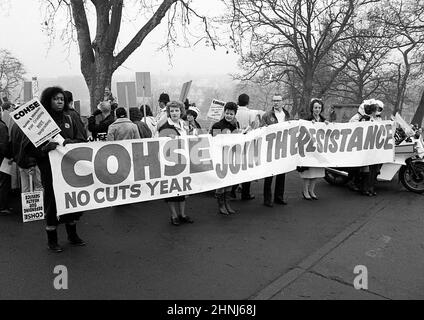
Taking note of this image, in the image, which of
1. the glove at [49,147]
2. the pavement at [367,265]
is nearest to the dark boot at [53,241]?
the glove at [49,147]

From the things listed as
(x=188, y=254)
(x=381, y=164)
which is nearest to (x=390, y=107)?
(x=381, y=164)

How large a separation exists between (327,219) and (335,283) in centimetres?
226

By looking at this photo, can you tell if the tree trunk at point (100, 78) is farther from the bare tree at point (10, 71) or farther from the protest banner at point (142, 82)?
the bare tree at point (10, 71)

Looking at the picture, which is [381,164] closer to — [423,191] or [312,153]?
[423,191]

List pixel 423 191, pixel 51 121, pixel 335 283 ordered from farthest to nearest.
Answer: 1. pixel 423 191
2. pixel 51 121
3. pixel 335 283

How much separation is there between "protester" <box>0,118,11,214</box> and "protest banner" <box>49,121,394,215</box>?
209cm

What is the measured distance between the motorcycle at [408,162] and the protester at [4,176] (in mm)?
6491

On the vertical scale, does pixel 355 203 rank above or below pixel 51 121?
below

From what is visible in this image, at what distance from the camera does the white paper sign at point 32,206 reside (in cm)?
543

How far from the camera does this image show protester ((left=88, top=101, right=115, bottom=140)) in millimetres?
7477

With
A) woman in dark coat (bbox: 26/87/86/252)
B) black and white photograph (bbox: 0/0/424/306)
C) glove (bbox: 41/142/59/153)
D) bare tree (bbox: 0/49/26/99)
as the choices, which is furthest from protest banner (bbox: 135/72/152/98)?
bare tree (bbox: 0/49/26/99)

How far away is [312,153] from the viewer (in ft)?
23.6

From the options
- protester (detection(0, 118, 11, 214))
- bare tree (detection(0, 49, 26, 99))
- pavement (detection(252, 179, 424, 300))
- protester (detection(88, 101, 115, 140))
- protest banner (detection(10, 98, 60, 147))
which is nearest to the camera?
pavement (detection(252, 179, 424, 300))

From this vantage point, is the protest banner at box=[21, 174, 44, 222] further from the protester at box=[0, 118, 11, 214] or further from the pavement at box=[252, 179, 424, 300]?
the pavement at box=[252, 179, 424, 300]
